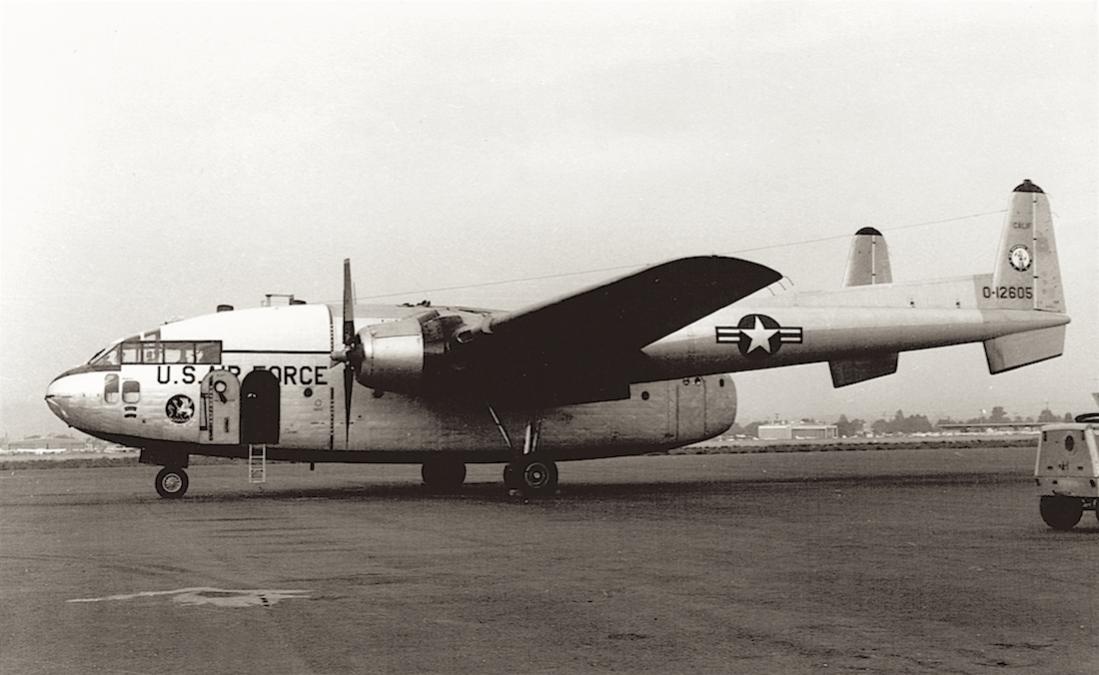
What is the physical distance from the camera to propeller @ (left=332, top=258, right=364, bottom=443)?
17344mm

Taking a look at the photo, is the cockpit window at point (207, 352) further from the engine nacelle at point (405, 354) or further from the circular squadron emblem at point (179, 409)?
the engine nacelle at point (405, 354)

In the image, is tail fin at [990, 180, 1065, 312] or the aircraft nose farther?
tail fin at [990, 180, 1065, 312]

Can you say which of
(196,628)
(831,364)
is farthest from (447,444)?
(196,628)

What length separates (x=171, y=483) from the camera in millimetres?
18344

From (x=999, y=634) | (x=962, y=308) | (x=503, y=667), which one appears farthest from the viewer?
(x=962, y=308)

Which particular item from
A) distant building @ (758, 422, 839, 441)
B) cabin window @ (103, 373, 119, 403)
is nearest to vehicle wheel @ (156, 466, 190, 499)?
cabin window @ (103, 373, 119, 403)

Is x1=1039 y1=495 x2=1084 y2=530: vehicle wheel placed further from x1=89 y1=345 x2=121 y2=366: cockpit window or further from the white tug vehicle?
x1=89 y1=345 x2=121 y2=366: cockpit window

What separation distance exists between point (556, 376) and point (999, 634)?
41.9 ft

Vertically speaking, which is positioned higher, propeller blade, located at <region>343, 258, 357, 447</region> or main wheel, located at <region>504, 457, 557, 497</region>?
propeller blade, located at <region>343, 258, 357, 447</region>

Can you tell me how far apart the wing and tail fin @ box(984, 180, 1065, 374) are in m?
7.86

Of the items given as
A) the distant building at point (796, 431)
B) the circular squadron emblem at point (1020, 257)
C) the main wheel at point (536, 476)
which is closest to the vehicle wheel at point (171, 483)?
the main wheel at point (536, 476)

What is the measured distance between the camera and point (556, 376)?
18828 millimetres

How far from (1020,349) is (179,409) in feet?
54.2

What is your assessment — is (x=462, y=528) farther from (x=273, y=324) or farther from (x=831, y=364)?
(x=831, y=364)
